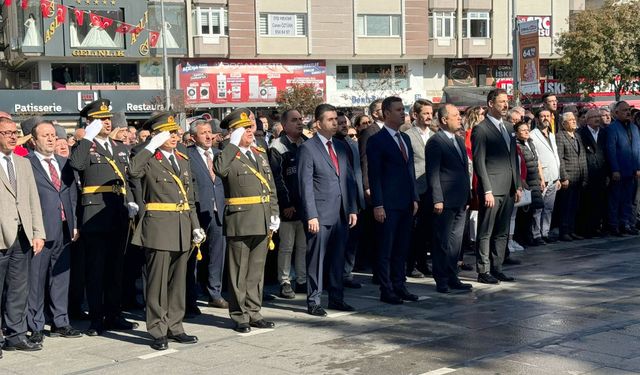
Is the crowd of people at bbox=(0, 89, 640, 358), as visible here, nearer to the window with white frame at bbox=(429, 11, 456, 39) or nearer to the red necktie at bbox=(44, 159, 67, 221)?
the red necktie at bbox=(44, 159, 67, 221)

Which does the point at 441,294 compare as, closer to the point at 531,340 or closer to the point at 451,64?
the point at 531,340

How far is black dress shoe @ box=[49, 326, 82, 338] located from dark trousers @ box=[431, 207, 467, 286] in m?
4.20

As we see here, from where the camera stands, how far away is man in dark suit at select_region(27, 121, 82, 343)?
8.40 metres

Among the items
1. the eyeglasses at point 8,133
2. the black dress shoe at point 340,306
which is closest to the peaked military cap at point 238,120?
the eyeglasses at point 8,133

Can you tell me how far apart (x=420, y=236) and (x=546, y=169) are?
333cm

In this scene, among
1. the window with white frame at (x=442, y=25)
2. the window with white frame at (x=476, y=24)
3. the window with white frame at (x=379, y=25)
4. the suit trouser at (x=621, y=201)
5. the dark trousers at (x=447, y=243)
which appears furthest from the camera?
the window with white frame at (x=476, y=24)

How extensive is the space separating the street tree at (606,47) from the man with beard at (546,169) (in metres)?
31.4

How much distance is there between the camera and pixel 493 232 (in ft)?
35.9

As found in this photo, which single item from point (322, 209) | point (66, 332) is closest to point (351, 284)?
point (322, 209)

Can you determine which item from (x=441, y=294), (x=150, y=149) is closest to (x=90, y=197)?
(x=150, y=149)

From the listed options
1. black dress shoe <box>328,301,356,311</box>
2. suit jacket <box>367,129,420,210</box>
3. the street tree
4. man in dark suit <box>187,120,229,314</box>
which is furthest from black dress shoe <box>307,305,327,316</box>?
the street tree

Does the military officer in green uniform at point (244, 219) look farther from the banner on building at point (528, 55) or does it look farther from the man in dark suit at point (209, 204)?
the banner on building at point (528, 55)

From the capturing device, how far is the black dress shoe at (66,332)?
8.56 meters

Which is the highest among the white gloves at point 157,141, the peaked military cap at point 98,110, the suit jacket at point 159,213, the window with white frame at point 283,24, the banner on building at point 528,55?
the window with white frame at point 283,24
